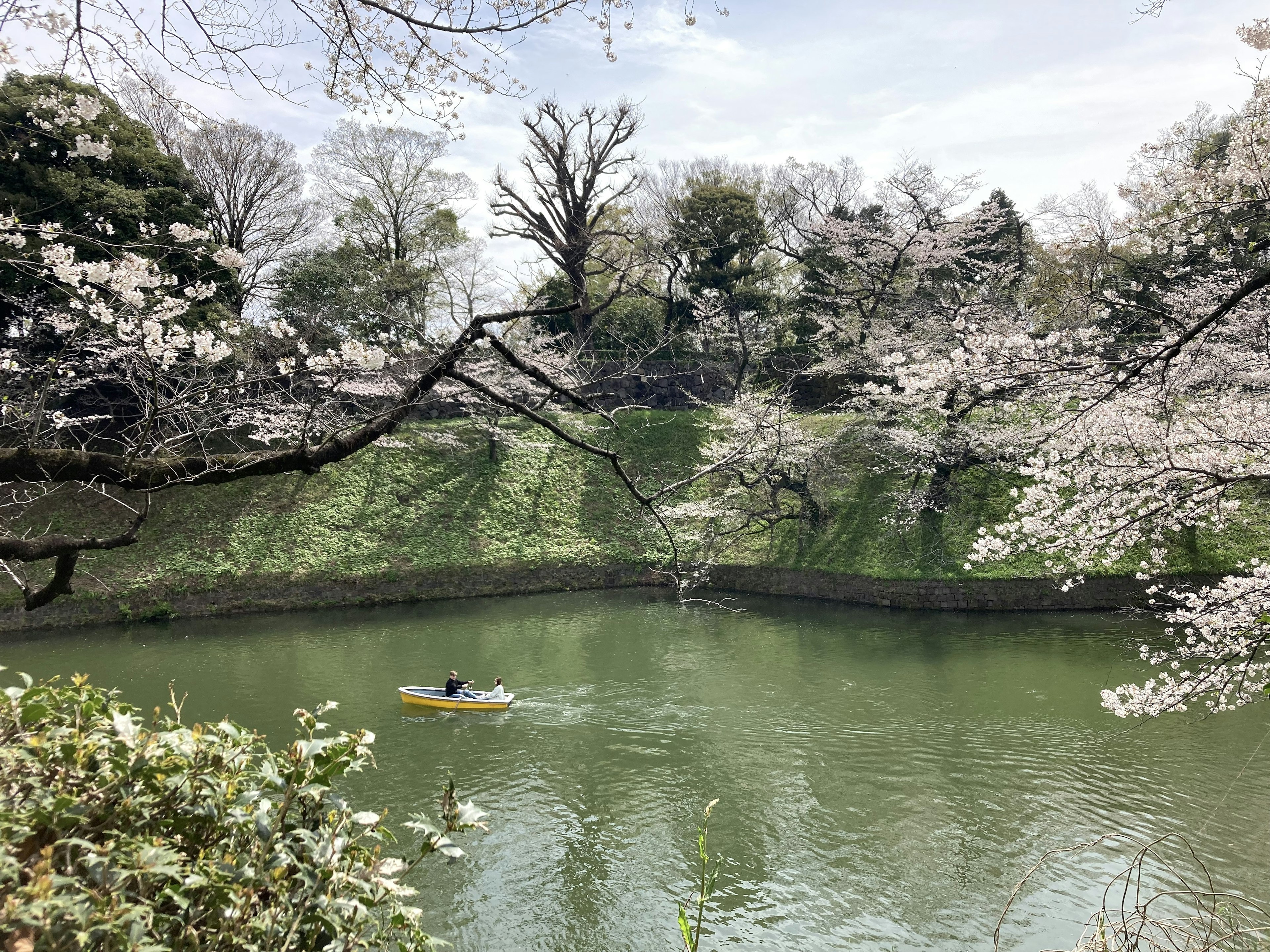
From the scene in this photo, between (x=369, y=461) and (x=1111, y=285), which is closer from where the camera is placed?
(x=1111, y=285)

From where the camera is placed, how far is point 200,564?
15086 millimetres

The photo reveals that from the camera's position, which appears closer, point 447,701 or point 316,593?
point 447,701

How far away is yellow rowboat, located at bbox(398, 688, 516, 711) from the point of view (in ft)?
30.5

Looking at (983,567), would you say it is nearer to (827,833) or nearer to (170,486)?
(827,833)

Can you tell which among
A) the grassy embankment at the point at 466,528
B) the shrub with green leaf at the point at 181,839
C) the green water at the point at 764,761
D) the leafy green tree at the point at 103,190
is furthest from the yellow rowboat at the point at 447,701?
the leafy green tree at the point at 103,190

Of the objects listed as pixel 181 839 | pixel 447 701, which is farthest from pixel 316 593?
pixel 181 839

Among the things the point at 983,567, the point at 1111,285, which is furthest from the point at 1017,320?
the point at 983,567

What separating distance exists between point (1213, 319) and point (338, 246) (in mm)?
23062

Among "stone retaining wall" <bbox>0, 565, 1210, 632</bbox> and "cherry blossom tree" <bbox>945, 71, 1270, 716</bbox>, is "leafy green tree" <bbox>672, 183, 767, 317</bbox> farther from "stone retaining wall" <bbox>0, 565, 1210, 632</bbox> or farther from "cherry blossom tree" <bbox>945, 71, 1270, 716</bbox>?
"cherry blossom tree" <bbox>945, 71, 1270, 716</bbox>

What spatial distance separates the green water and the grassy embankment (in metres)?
1.91

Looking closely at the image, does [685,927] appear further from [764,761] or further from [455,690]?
[455,690]

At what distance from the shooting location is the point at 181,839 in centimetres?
157

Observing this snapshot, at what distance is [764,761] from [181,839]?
24.0ft

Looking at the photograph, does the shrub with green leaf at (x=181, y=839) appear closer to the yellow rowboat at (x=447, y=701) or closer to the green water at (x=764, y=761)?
the green water at (x=764, y=761)
